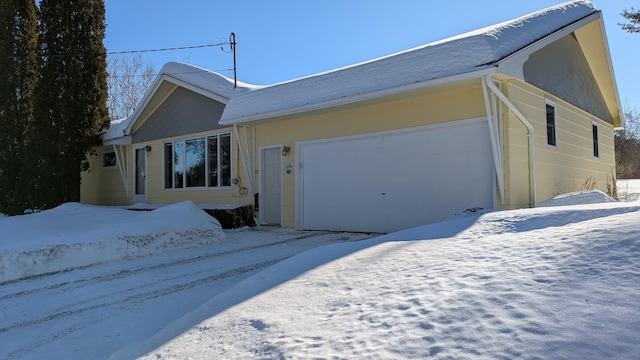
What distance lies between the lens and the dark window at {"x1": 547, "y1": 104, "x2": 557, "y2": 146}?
893 cm

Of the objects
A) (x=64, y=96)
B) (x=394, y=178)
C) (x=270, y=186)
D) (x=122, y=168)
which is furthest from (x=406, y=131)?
(x=64, y=96)

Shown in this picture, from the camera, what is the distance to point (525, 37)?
733 cm

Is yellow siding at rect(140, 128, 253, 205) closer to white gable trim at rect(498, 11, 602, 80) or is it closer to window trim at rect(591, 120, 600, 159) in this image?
white gable trim at rect(498, 11, 602, 80)

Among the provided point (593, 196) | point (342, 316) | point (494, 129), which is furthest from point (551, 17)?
point (342, 316)

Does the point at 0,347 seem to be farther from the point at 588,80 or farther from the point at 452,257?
the point at 588,80

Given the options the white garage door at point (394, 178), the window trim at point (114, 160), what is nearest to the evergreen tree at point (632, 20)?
the white garage door at point (394, 178)

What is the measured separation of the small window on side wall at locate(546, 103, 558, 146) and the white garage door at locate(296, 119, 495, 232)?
2774 mm

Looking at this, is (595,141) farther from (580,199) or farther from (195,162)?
(195,162)

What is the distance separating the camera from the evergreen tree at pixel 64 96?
13395 mm

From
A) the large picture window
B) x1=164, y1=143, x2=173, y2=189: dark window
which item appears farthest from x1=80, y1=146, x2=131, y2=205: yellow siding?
the large picture window

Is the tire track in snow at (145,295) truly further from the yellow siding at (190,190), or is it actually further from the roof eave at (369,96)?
the yellow siding at (190,190)

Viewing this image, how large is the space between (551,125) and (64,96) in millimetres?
14607

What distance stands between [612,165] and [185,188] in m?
14.3

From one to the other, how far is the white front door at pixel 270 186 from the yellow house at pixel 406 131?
28mm
